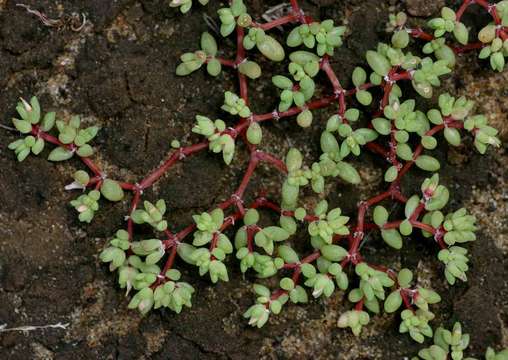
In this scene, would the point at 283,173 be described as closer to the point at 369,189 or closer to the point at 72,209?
the point at 369,189

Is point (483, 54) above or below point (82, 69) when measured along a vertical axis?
above

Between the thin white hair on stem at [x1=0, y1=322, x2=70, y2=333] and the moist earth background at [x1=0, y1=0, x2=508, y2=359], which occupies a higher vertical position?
the moist earth background at [x1=0, y1=0, x2=508, y2=359]

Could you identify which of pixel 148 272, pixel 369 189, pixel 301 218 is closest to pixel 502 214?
pixel 369 189

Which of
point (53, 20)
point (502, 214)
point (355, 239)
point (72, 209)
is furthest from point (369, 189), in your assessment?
point (53, 20)

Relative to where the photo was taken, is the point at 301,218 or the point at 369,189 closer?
the point at 301,218

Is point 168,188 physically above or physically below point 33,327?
above

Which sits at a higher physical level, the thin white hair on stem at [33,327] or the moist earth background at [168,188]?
the moist earth background at [168,188]

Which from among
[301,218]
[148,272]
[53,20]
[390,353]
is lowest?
[390,353]
